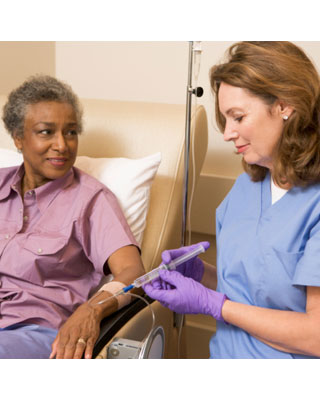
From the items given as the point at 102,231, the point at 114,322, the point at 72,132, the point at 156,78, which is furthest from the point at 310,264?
the point at 156,78

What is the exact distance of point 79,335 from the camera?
3.98ft

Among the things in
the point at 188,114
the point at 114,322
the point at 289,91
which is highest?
the point at 289,91

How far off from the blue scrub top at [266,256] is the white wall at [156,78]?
93cm

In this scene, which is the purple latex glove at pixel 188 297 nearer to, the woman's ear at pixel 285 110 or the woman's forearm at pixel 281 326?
the woman's forearm at pixel 281 326

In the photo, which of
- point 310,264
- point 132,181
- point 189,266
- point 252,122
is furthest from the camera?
point 132,181

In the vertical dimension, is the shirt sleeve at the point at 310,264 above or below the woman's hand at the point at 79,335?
above

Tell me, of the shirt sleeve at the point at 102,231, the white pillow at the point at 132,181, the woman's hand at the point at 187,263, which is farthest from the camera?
the white pillow at the point at 132,181

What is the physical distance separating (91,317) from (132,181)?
0.59 m

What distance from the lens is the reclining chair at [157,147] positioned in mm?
1764

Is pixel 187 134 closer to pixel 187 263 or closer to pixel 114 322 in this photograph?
pixel 187 263

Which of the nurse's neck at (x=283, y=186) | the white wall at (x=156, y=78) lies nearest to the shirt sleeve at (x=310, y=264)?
the nurse's neck at (x=283, y=186)

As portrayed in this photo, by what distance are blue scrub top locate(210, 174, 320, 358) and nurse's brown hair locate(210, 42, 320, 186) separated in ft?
0.24

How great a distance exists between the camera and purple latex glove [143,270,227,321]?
3.98ft

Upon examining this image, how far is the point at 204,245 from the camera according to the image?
1325 mm
